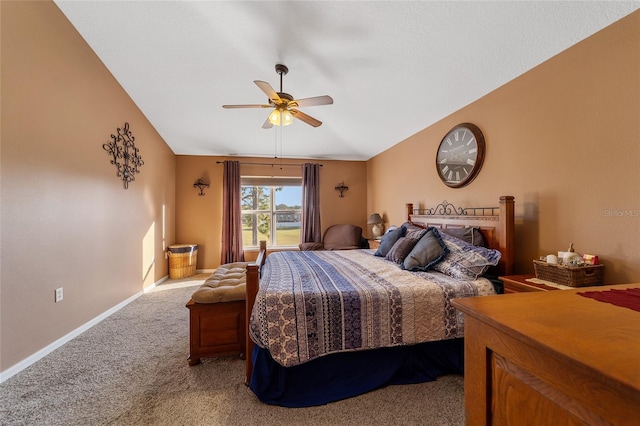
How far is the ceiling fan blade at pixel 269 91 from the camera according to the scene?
2.17 meters

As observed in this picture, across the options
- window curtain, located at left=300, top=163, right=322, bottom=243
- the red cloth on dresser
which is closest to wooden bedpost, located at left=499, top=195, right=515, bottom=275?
the red cloth on dresser

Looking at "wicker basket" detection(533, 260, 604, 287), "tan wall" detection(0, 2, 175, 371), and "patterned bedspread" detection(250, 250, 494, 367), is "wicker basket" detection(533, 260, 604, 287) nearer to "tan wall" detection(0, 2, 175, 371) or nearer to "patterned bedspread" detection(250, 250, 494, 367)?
"patterned bedspread" detection(250, 250, 494, 367)

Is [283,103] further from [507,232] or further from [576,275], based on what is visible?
[576,275]

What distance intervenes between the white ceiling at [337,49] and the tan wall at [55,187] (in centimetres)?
44

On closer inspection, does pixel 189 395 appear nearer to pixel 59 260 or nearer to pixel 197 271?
pixel 59 260

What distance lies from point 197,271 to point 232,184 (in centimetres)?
186

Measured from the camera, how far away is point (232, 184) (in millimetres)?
5121

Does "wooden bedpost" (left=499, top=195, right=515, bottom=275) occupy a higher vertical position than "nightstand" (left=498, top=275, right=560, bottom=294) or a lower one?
higher

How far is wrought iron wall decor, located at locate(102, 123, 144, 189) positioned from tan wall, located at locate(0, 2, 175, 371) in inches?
3.8

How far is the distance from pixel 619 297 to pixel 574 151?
1462 mm

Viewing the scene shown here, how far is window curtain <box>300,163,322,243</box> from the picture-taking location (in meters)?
5.32

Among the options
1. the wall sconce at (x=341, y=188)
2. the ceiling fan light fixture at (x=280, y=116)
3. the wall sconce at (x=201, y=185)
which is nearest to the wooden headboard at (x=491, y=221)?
the ceiling fan light fixture at (x=280, y=116)

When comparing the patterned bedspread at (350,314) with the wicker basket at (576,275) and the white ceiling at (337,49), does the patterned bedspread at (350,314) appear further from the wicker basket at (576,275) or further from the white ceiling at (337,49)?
the white ceiling at (337,49)

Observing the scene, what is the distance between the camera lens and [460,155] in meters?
2.96
